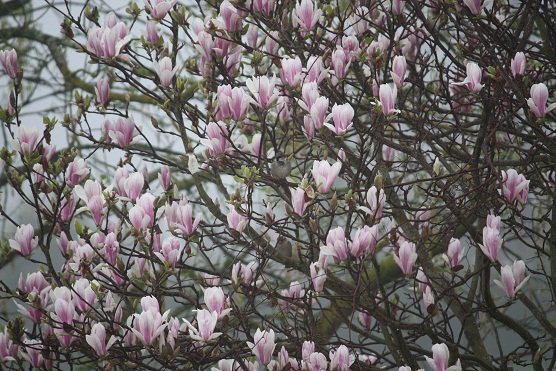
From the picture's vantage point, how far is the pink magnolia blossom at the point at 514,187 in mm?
1824

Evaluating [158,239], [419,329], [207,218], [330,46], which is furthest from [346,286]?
[207,218]

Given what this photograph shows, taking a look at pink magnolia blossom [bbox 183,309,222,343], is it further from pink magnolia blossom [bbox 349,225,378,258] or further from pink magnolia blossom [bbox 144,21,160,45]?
pink magnolia blossom [bbox 144,21,160,45]

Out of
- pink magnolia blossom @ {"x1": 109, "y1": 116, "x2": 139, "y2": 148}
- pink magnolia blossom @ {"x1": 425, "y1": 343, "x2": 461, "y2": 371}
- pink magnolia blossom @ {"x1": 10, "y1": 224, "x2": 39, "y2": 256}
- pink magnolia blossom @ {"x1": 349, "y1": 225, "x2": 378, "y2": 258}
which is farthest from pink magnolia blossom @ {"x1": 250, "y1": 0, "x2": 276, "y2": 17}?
pink magnolia blossom @ {"x1": 425, "y1": 343, "x2": 461, "y2": 371}

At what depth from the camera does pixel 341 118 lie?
5.75ft

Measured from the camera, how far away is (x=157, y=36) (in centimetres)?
219

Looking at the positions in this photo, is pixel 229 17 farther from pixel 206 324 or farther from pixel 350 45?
pixel 206 324

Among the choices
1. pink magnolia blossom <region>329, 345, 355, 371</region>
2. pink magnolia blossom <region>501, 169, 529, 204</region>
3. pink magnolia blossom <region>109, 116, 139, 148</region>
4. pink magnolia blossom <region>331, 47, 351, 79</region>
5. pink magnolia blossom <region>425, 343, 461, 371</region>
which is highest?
pink magnolia blossom <region>109, 116, 139, 148</region>

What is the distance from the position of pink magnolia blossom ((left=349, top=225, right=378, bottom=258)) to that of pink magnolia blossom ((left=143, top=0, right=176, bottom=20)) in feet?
2.94

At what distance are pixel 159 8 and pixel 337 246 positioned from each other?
2.98 ft

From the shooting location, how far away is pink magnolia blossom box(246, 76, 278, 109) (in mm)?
1829

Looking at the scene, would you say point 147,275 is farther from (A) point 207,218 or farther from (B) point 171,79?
(A) point 207,218

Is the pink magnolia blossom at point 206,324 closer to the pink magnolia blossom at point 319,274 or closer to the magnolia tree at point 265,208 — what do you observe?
the magnolia tree at point 265,208

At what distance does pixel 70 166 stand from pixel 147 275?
Answer: 421 millimetres

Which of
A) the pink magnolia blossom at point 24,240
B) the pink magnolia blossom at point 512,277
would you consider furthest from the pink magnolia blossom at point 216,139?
the pink magnolia blossom at point 512,277
